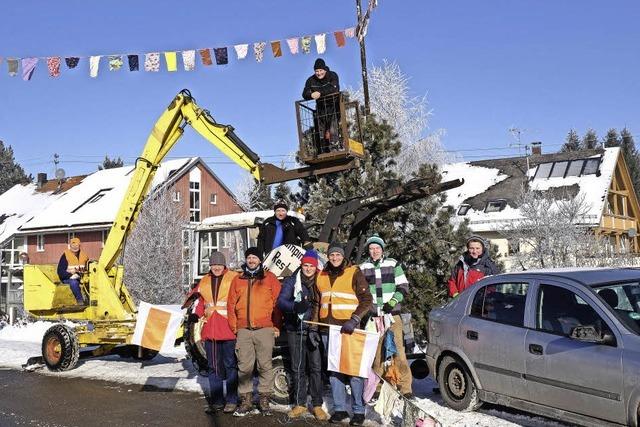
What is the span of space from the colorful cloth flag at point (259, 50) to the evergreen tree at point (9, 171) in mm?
68210

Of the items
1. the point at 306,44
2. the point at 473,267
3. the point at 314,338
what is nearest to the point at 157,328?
the point at 314,338

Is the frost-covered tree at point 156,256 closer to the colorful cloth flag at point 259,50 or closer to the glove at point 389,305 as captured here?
the colorful cloth flag at point 259,50

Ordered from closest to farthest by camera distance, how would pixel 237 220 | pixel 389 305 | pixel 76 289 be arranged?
pixel 389 305 < pixel 237 220 < pixel 76 289

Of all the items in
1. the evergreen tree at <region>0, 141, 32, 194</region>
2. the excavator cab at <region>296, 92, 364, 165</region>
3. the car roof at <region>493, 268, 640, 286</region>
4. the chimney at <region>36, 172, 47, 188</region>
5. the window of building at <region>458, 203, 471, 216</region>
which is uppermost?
the evergreen tree at <region>0, 141, 32, 194</region>

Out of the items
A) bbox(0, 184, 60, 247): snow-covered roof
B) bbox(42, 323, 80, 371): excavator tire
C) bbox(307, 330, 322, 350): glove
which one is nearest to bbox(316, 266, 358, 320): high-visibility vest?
bbox(307, 330, 322, 350): glove

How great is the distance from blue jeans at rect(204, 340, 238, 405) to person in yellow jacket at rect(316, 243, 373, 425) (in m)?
1.31

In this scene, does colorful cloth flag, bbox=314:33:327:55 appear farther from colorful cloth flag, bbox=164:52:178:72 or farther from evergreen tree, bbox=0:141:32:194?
evergreen tree, bbox=0:141:32:194

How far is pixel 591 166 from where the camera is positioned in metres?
36.6

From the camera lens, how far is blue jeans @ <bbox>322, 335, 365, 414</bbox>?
7.25 metres

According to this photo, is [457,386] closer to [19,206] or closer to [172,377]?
[172,377]

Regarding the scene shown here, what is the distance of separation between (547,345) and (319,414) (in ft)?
8.85

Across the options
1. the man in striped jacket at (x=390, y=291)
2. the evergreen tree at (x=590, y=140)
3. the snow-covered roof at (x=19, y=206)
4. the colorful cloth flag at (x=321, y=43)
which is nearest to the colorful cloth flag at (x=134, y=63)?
the colorful cloth flag at (x=321, y=43)

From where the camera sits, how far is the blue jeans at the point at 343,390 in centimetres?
725

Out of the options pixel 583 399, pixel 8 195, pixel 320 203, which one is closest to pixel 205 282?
Result: pixel 583 399
